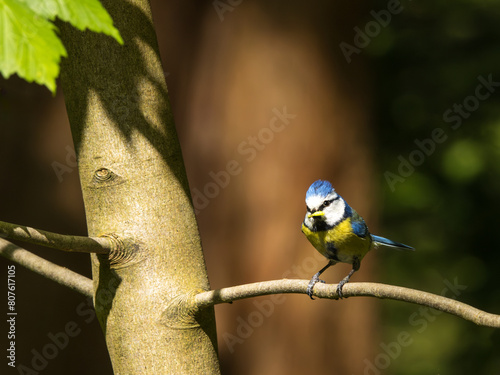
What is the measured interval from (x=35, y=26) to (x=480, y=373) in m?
4.32

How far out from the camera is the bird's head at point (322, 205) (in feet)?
5.55

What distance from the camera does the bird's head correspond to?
1690 millimetres

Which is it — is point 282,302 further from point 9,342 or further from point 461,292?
point 461,292

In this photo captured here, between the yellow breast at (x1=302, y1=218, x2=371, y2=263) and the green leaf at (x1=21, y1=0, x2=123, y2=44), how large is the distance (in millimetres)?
1127

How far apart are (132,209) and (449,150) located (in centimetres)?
350

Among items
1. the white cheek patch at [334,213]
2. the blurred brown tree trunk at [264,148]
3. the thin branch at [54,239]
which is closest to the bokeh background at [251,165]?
the blurred brown tree trunk at [264,148]

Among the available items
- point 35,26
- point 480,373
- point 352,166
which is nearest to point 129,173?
point 35,26

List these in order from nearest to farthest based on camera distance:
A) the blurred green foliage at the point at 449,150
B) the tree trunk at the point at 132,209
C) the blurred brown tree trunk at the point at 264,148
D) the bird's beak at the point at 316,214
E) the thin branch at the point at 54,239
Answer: the thin branch at the point at 54,239
the tree trunk at the point at 132,209
the bird's beak at the point at 316,214
the blurred brown tree trunk at the point at 264,148
the blurred green foliage at the point at 449,150

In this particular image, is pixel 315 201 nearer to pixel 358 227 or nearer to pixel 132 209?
pixel 358 227

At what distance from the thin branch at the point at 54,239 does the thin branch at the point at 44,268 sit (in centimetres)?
19

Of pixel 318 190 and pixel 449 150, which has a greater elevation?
pixel 318 190

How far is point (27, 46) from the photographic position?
2.26 ft

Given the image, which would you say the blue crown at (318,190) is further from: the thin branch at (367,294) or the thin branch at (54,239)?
the thin branch at (54,239)

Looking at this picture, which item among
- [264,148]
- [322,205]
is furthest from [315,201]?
[264,148]
